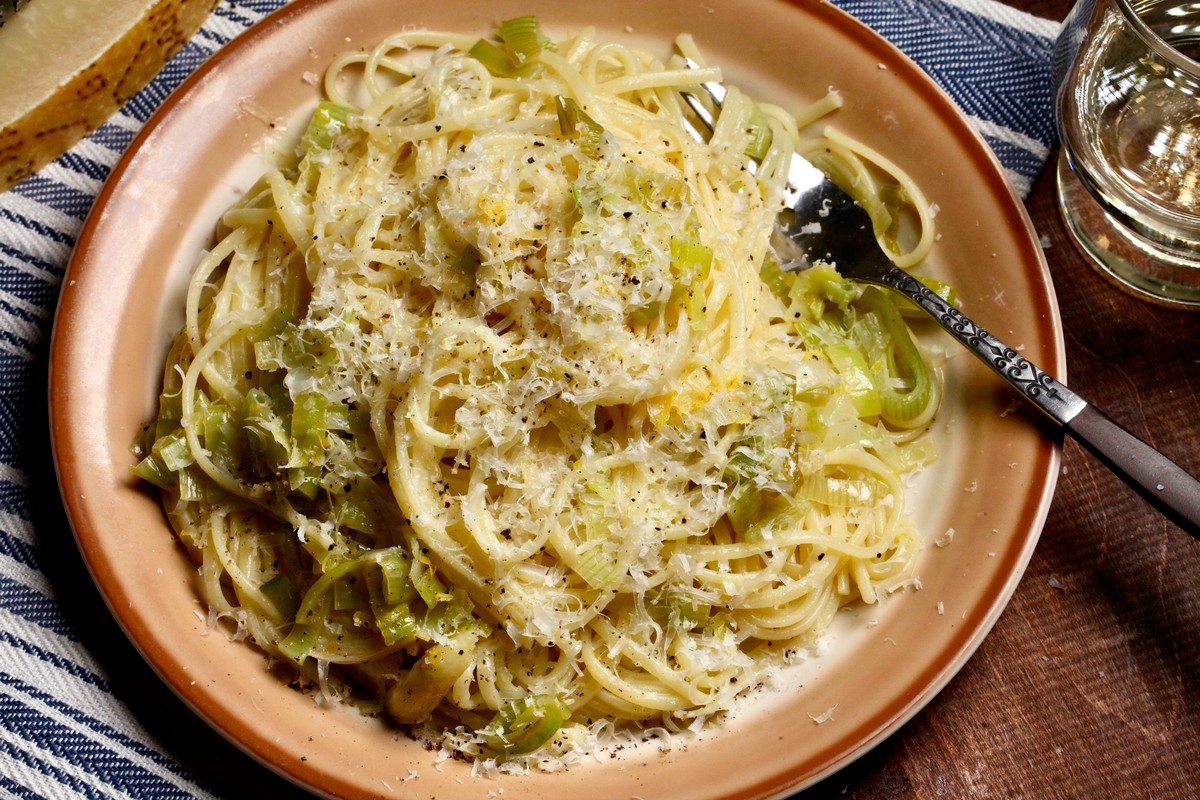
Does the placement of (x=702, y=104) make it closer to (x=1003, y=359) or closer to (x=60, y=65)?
(x=1003, y=359)

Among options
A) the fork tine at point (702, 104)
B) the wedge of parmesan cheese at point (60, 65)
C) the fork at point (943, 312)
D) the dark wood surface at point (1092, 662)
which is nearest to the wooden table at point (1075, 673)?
the dark wood surface at point (1092, 662)

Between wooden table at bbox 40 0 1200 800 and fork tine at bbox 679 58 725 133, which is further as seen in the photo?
fork tine at bbox 679 58 725 133

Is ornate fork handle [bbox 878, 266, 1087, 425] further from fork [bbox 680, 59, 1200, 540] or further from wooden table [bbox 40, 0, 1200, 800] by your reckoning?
wooden table [bbox 40, 0, 1200, 800]

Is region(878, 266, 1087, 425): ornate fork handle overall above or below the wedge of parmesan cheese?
below

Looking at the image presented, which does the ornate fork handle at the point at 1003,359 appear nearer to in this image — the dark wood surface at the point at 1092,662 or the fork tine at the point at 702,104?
the dark wood surface at the point at 1092,662

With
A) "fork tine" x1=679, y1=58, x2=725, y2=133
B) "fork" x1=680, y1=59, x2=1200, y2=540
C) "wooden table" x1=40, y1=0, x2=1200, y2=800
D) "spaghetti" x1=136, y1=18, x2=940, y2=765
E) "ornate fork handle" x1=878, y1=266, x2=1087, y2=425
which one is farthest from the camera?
"fork tine" x1=679, y1=58, x2=725, y2=133

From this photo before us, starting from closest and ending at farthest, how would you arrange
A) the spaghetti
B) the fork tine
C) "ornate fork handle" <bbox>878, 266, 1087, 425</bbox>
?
the spaghetti, "ornate fork handle" <bbox>878, 266, 1087, 425</bbox>, the fork tine

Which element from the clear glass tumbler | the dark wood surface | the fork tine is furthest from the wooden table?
the fork tine
